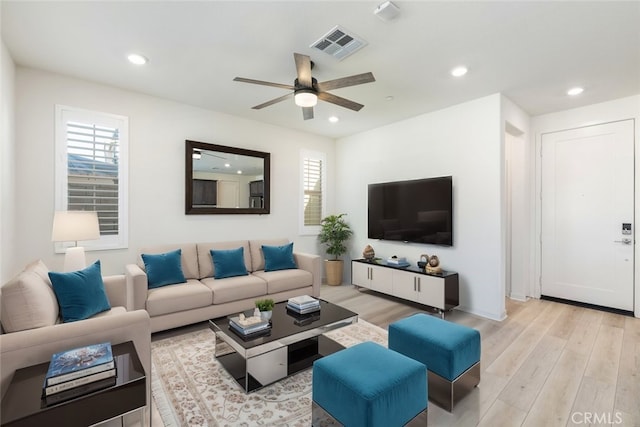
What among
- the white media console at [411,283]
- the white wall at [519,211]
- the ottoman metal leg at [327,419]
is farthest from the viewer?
the white wall at [519,211]

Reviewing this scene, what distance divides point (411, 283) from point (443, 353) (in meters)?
2.03

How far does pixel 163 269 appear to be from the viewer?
3250 mm

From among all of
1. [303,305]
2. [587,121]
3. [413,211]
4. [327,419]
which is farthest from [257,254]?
[587,121]

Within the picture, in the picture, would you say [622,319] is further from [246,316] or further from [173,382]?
[173,382]

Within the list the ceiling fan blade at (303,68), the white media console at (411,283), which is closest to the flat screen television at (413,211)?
the white media console at (411,283)

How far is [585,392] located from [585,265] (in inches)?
102

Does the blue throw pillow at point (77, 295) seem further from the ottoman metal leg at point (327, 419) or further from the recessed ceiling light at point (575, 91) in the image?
the recessed ceiling light at point (575, 91)

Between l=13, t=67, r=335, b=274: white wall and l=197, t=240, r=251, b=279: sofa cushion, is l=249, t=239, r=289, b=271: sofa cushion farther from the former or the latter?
l=13, t=67, r=335, b=274: white wall

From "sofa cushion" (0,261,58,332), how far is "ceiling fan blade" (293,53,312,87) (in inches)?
92.6

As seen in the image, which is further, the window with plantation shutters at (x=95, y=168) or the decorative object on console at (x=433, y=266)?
the decorative object on console at (x=433, y=266)

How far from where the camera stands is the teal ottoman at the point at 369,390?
148 centimetres

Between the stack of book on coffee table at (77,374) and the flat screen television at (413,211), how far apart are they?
3744 millimetres

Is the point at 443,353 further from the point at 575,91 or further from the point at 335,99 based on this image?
the point at 575,91

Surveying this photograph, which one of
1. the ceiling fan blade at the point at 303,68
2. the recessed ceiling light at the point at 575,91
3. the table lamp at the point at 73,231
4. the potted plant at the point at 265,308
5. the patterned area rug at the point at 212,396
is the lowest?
the patterned area rug at the point at 212,396
